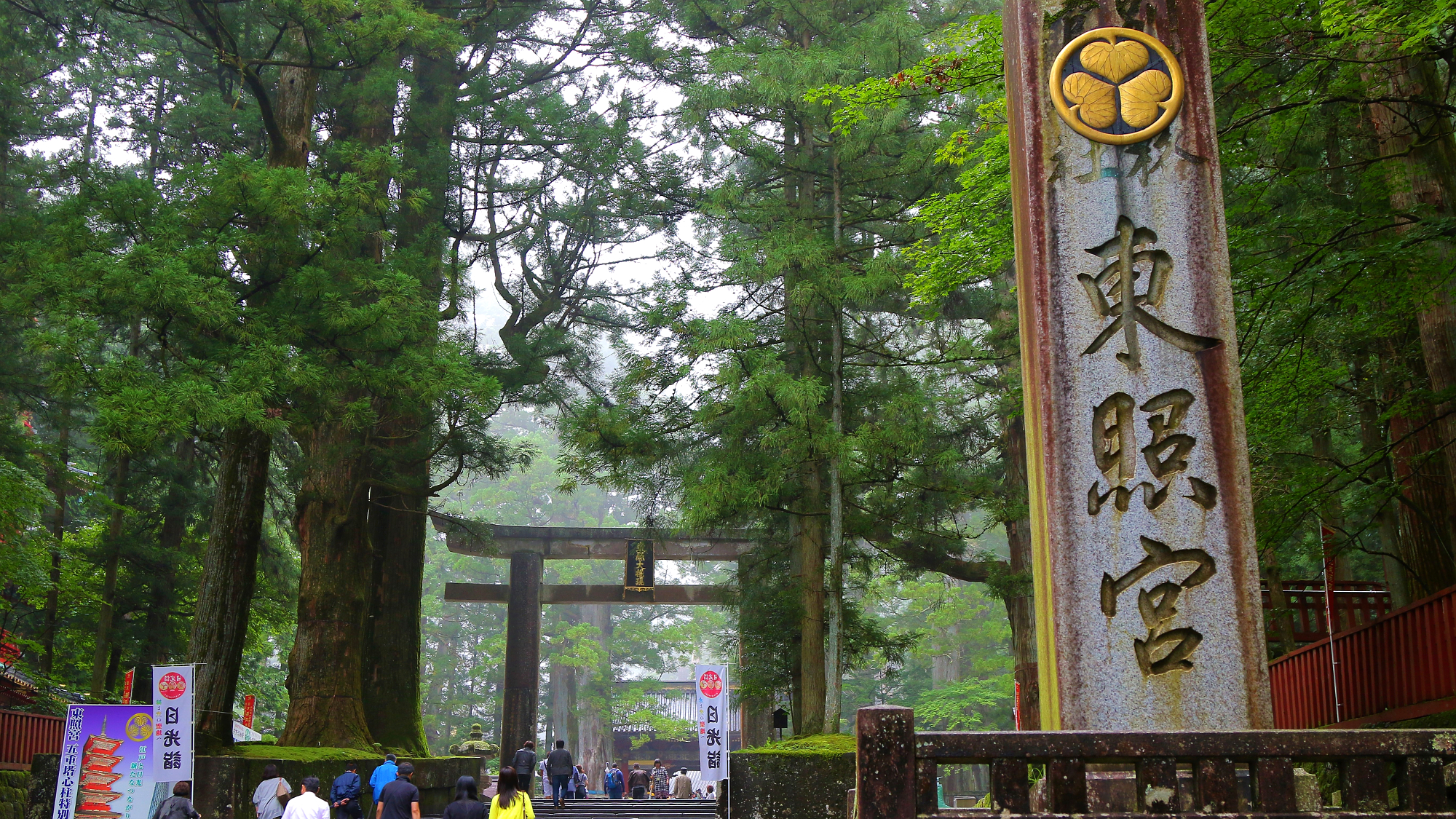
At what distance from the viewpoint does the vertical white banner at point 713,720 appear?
1125 cm

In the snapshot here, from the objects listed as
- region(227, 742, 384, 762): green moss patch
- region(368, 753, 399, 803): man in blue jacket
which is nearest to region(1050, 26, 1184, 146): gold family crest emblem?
region(368, 753, 399, 803): man in blue jacket

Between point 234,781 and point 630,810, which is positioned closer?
point 234,781

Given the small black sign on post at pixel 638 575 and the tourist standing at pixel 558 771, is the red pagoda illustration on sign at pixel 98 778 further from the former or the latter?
the small black sign on post at pixel 638 575

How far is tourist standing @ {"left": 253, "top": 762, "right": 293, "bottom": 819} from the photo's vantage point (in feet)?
30.3

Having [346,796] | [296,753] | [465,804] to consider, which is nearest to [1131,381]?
[465,804]

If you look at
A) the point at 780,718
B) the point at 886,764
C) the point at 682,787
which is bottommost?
the point at 682,787

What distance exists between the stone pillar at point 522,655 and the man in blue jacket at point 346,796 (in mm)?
8108

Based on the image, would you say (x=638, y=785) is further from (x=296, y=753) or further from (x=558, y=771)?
(x=296, y=753)

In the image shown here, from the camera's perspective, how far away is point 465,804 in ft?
23.4

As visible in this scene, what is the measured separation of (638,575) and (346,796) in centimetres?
1022

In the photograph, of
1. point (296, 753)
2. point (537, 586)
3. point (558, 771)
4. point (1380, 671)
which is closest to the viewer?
point (1380, 671)

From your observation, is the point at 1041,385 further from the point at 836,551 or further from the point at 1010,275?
the point at 1010,275

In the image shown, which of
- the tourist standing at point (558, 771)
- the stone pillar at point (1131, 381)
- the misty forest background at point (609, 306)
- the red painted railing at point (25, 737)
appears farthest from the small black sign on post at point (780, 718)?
the stone pillar at point (1131, 381)

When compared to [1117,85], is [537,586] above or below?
below
